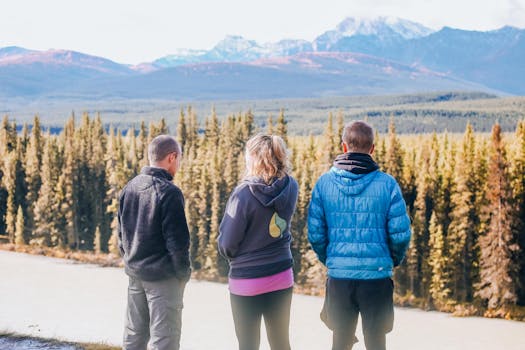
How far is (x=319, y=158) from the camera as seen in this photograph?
71.7 meters

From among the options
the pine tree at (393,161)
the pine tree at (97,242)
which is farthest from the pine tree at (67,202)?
the pine tree at (393,161)

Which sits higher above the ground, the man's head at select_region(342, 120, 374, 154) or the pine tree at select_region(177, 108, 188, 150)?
the man's head at select_region(342, 120, 374, 154)

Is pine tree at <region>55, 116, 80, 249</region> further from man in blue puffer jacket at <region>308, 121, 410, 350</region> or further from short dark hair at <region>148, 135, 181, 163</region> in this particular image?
man in blue puffer jacket at <region>308, 121, 410, 350</region>

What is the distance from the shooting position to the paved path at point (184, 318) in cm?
2592

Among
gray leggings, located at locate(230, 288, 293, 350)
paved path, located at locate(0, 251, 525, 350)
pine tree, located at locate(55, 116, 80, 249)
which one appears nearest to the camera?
gray leggings, located at locate(230, 288, 293, 350)

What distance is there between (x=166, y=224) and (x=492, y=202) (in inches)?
1885

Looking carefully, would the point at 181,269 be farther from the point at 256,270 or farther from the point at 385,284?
the point at 385,284

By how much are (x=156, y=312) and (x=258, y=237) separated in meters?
1.77

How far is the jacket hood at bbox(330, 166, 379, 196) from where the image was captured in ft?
27.8

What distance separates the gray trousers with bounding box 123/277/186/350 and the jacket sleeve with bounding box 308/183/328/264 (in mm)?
1811

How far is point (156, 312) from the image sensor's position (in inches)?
356

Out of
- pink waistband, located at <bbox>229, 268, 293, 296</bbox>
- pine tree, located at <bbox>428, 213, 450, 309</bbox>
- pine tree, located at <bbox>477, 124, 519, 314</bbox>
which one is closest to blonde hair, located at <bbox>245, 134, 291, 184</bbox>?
pink waistband, located at <bbox>229, 268, 293, 296</bbox>

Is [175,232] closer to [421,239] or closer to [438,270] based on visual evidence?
[438,270]

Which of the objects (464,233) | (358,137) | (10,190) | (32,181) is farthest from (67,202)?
(358,137)
